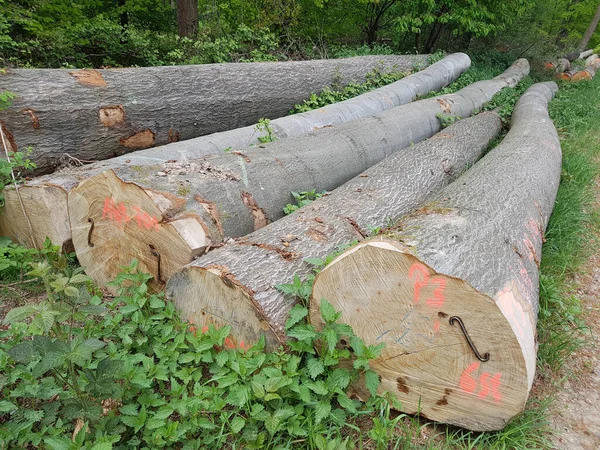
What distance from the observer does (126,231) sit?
8.54 feet

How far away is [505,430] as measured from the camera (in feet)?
6.35

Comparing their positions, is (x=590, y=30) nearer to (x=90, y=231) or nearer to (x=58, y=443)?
(x=90, y=231)

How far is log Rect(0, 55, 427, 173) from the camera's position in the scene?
351 centimetres

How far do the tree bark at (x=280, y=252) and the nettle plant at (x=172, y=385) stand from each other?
114 mm

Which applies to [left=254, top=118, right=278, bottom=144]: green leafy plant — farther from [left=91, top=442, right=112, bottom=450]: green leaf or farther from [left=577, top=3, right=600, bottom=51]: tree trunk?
[left=577, top=3, right=600, bottom=51]: tree trunk

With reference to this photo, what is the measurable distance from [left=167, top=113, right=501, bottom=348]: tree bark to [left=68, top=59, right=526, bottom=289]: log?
0.91ft

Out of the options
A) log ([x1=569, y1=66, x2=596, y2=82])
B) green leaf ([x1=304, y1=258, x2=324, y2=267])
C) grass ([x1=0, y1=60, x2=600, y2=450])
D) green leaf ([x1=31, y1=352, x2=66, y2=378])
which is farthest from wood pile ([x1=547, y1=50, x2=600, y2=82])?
green leaf ([x1=31, y1=352, x2=66, y2=378])

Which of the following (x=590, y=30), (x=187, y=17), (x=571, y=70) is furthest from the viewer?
(x=590, y=30)

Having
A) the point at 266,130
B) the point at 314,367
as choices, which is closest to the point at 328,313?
the point at 314,367

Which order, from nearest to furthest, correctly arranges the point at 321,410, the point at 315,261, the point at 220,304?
the point at 321,410, the point at 220,304, the point at 315,261

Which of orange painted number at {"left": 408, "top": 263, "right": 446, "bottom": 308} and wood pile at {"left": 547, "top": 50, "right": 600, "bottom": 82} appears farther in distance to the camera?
wood pile at {"left": 547, "top": 50, "right": 600, "bottom": 82}

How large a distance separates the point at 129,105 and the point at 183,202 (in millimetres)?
2127

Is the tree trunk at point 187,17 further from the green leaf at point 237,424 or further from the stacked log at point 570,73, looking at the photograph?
the stacked log at point 570,73

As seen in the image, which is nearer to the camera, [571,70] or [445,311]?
[445,311]
